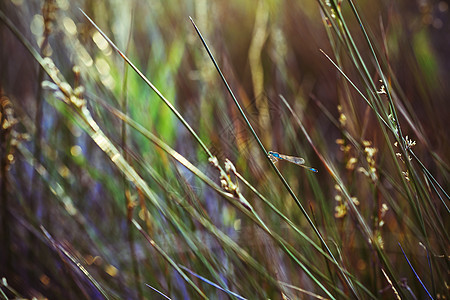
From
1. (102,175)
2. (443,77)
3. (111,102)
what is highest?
(111,102)

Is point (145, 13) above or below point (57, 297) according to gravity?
above

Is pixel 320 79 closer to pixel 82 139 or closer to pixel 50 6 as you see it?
pixel 82 139

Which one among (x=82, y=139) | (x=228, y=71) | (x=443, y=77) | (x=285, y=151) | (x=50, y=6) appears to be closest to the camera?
(x=50, y=6)

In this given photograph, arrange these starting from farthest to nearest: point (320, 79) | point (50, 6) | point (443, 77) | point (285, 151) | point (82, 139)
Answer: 1. point (320, 79)
2. point (443, 77)
3. point (82, 139)
4. point (285, 151)
5. point (50, 6)

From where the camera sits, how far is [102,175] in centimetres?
94

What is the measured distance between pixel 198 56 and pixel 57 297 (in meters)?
0.72

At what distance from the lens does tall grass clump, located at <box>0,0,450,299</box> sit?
0.52m

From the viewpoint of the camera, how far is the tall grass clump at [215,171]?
522 millimetres

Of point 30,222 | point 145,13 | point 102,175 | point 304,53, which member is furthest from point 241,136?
point 304,53

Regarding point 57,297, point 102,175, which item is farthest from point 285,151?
point 57,297

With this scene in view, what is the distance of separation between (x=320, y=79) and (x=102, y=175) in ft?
3.02

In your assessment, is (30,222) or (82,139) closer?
(30,222)

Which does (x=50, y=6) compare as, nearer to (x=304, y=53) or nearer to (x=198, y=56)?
(x=198, y=56)

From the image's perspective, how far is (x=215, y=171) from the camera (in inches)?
40.2
